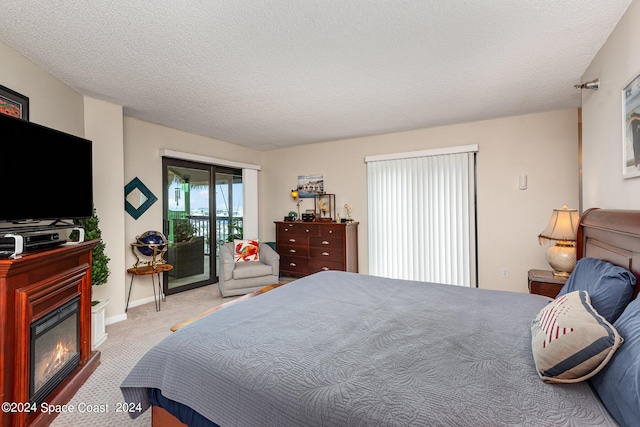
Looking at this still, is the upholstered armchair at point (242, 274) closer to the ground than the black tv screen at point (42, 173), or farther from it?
closer to the ground

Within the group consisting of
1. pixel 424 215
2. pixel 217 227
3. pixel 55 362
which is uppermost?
pixel 424 215

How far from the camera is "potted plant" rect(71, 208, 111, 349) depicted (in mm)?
2756

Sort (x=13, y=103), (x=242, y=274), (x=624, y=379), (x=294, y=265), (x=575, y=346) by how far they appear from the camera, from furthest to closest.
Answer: (x=294, y=265) < (x=242, y=274) < (x=13, y=103) < (x=575, y=346) < (x=624, y=379)

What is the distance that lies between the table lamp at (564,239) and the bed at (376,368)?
2.69ft

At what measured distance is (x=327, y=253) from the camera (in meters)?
4.88

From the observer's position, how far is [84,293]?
2.36 meters

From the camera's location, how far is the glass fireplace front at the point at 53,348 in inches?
70.1

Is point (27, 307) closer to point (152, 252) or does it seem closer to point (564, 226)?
point (152, 252)

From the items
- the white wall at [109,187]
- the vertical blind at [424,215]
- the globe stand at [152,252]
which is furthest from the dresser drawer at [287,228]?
the white wall at [109,187]

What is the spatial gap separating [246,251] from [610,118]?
4.34m

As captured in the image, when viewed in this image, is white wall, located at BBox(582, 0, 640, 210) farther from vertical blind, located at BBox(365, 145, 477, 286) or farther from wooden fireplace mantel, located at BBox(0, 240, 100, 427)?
wooden fireplace mantel, located at BBox(0, 240, 100, 427)

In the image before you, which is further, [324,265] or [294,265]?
[294,265]

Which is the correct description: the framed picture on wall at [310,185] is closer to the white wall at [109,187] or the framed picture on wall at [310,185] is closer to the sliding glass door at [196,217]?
the sliding glass door at [196,217]

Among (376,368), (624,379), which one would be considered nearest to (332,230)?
(376,368)
